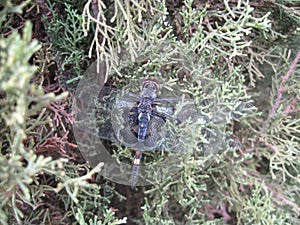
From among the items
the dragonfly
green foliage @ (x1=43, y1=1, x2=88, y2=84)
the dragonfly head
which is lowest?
the dragonfly

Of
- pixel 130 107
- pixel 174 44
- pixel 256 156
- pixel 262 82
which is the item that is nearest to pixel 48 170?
pixel 130 107

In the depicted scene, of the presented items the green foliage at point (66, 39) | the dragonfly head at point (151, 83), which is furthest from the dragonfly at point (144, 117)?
the green foliage at point (66, 39)

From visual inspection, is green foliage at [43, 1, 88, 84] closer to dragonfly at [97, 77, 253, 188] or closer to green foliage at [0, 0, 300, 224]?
green foliage at [0, 0, 300, 224]

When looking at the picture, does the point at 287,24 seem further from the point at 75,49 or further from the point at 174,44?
Answer: the point at 75,49

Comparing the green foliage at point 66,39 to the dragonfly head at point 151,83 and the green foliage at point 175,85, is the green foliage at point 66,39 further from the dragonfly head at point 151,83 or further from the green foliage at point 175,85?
the dragonfly head at point 151,83

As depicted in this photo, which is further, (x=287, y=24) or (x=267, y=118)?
(x=267, y=118)

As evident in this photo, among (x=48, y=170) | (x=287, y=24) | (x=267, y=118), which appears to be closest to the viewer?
(x=48, y=170)

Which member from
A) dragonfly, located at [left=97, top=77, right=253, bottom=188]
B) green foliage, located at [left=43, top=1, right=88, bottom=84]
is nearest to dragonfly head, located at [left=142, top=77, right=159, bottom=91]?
dragonfly, located at [left=97, top=77, right=253, bottom=188]

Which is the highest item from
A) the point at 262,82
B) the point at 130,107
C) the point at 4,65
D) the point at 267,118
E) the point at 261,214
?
the point at 4,65
